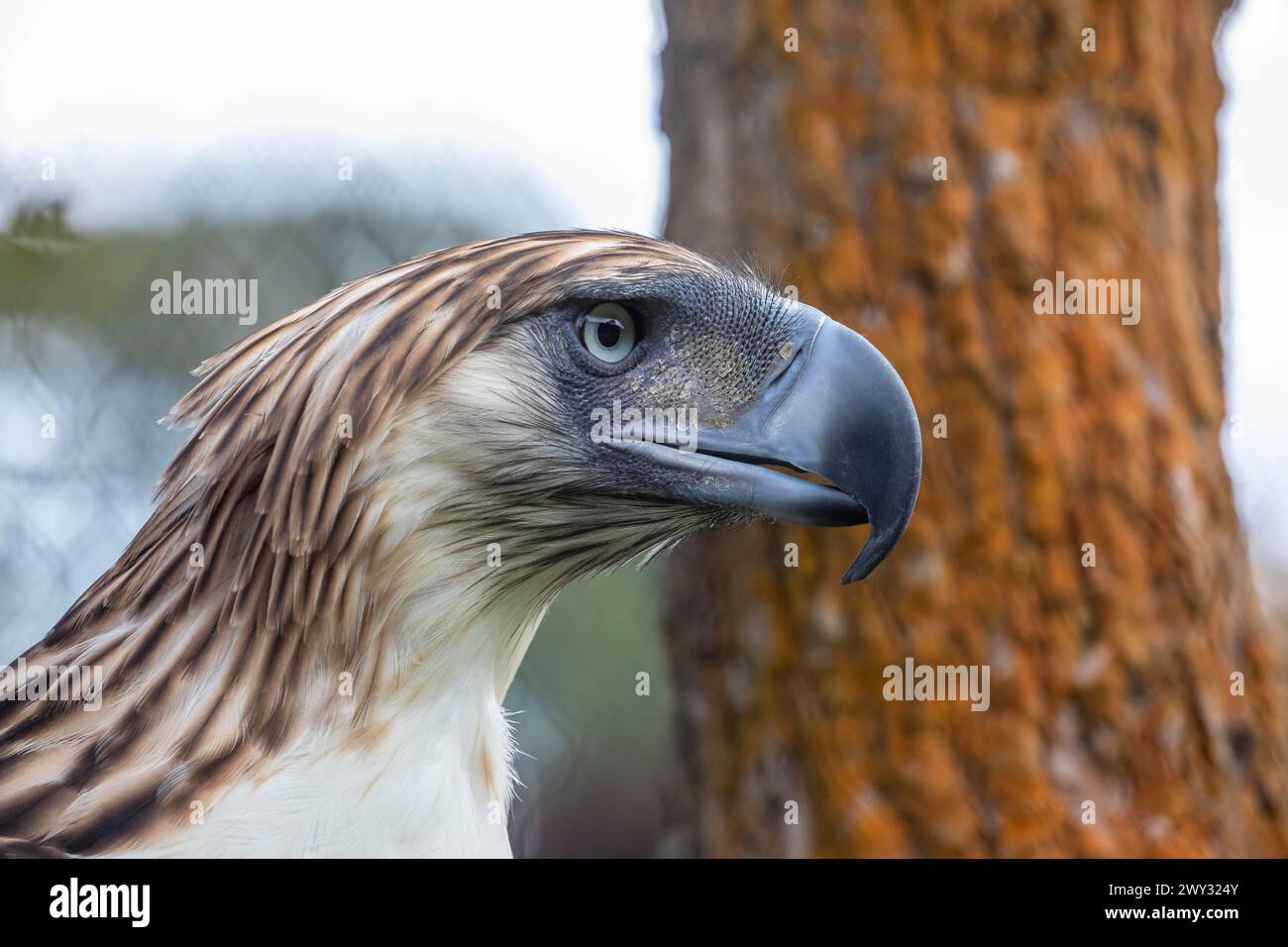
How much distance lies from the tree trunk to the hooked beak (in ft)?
2.98

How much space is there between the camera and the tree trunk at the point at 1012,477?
8.07 ft

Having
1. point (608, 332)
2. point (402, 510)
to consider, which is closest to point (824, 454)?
point (608, 332)

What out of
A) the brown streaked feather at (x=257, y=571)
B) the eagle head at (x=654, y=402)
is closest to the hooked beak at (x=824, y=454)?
the eagle head at (x=654, y=402)

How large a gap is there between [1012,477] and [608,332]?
4.03 ft

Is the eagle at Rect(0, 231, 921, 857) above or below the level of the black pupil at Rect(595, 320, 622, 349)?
below

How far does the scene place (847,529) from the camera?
2.55 meters

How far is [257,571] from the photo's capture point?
1557mm

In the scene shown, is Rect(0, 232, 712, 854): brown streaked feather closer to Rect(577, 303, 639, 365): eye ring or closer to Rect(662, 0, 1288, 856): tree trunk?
Rect(577, 303, 639, 365): eye ring

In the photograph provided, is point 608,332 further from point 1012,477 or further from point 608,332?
point 1012,477

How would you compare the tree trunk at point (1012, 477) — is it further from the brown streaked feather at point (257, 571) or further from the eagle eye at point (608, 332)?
the brown streaked feather at point (257, 571)

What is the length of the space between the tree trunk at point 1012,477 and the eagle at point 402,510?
0.92 metres

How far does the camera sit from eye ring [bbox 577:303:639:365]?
1638 millimetres

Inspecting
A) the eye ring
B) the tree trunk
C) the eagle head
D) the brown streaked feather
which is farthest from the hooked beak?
the tree trunk

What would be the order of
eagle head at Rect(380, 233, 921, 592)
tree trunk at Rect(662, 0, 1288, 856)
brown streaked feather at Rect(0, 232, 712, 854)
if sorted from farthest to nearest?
tree trunk at Rect(662, 0, 1288, 856)
eagle head at Rect(380, 233, 921, 592)
brown streaked feather at Rect(0, 232, 712, 854)
